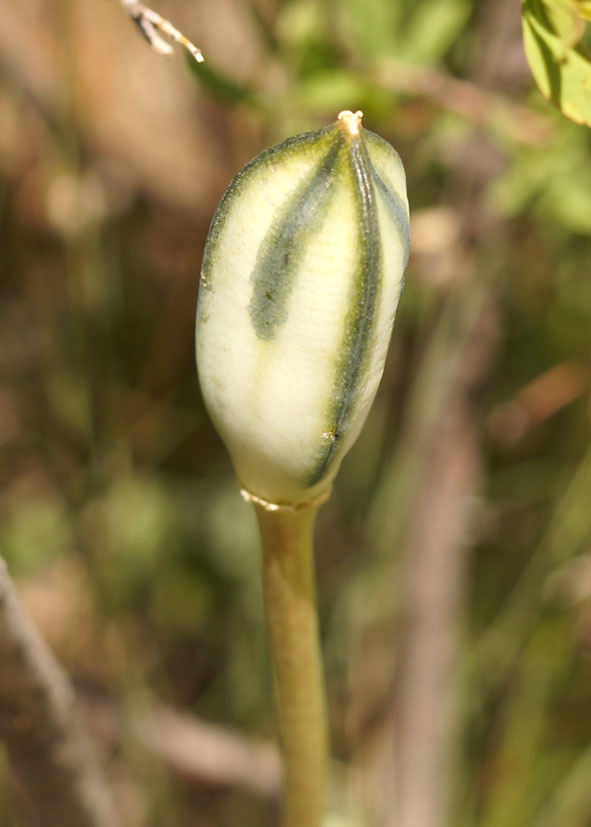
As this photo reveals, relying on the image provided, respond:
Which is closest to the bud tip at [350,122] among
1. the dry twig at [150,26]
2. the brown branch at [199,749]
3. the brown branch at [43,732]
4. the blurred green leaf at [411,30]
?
the dry twig at [150,26]

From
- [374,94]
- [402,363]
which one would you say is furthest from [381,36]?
[402,363]

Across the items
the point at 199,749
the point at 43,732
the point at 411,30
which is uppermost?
the point at 411,30

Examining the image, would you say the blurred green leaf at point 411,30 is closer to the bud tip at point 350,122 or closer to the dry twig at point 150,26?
the dry twig at point 150,26

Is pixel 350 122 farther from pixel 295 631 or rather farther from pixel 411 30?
pixel 411 30

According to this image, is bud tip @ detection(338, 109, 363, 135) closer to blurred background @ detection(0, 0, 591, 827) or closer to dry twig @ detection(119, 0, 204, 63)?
dry twig @ detection(119, 0, 204, 63)

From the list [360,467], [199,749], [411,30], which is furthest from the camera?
[360,467]

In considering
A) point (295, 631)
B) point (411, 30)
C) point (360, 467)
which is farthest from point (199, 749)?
point (411, 30)

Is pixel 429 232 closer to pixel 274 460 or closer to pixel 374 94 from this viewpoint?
pixel 374 94
